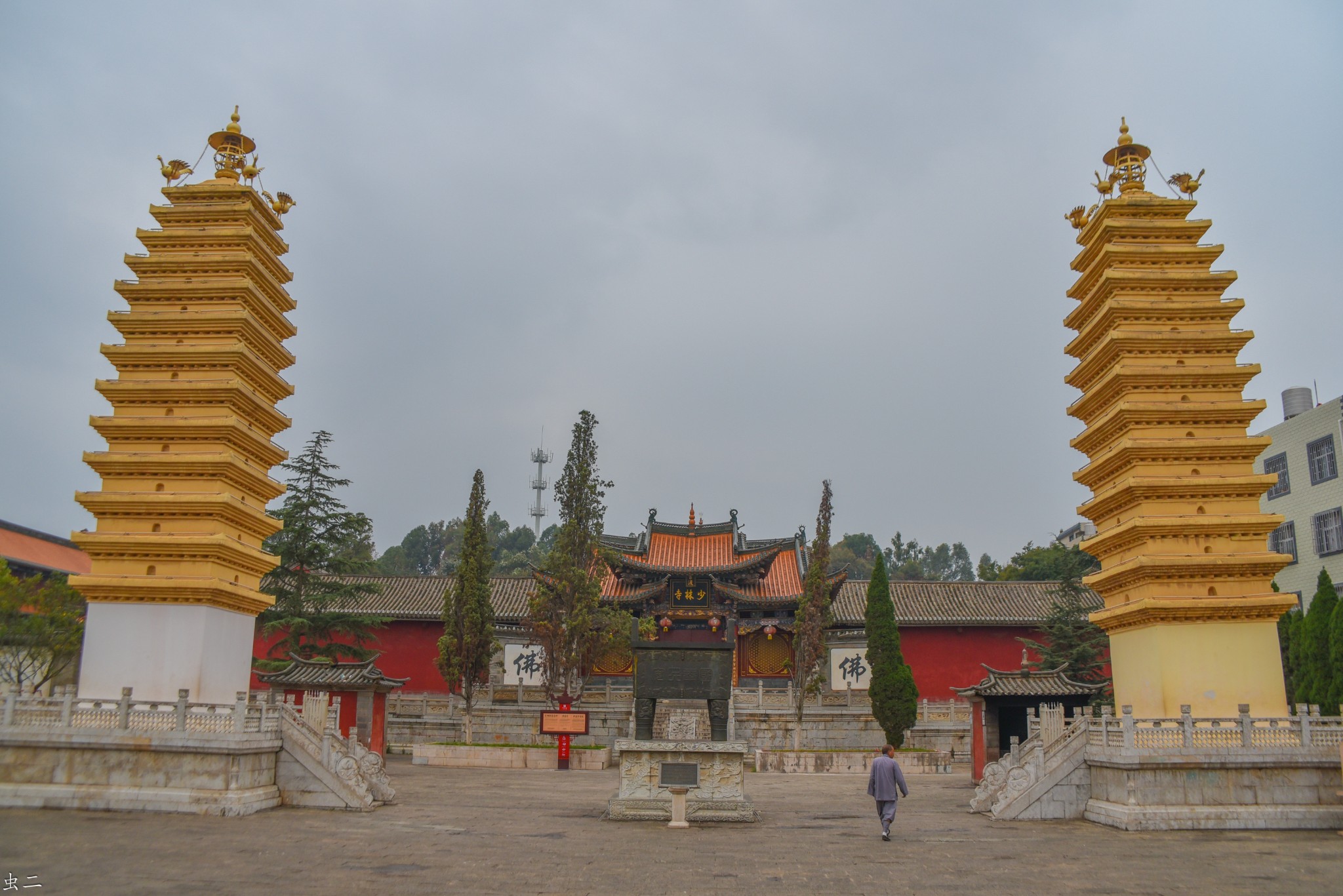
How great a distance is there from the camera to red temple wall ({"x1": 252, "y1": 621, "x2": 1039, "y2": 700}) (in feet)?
129

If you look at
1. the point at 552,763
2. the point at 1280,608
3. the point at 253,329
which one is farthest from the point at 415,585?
the point at 1280,608

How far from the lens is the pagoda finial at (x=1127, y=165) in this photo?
22.4 meters

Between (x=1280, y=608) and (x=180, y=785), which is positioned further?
(x=1280, y=608)

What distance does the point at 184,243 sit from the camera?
22.2 meters

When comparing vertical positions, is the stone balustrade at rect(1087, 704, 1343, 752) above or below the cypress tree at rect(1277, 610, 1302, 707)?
below

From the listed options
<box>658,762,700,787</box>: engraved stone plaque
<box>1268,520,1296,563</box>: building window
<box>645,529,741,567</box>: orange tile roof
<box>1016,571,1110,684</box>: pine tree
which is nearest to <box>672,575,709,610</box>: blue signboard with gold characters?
<box>645,529,741,567</box>: orange tile roof

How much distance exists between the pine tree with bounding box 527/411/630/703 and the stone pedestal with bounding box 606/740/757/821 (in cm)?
1427

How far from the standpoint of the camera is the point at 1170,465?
2011 centimetres

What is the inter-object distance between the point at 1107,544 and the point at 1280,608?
333 cm

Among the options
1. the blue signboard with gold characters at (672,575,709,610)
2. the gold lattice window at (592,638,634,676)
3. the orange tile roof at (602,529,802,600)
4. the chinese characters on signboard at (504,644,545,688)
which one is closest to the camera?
the chinese characters on signboard at (504,644,545,688)

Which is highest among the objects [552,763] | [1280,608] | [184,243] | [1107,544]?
[184,243]

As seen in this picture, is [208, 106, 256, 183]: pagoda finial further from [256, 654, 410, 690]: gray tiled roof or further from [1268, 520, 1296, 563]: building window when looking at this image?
[1268, 520, 1296, 563]: building window

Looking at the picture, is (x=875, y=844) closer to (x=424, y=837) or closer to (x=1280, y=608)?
(x=424, y=837)

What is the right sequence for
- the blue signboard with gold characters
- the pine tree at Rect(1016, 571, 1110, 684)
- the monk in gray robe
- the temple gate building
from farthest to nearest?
the blue signboard with gold characters, the temple gate building, the pine tree at Rect(1016, 571, 1110, 684), the monk in gray robe
